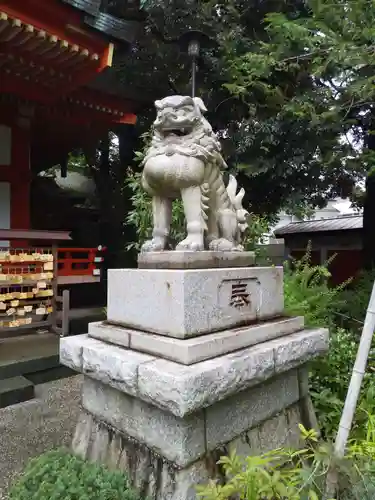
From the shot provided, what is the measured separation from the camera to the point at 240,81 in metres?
5.29

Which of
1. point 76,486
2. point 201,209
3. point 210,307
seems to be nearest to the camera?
point 76,486

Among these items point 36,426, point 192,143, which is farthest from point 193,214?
point 36,426

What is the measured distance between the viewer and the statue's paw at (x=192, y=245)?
2.27 meters

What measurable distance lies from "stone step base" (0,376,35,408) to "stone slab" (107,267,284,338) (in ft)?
5.46

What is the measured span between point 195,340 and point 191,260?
47 centimetres

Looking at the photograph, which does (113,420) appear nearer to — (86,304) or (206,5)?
(86,304)

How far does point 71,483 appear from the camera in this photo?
183cm

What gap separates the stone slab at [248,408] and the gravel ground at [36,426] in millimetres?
1368

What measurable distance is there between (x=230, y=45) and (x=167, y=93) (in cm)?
194

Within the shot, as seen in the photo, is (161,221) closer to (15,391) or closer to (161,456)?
(161,456)

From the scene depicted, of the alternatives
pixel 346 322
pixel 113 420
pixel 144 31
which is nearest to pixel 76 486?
pixel 113 420

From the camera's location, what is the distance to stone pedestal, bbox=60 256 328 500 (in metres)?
1.88

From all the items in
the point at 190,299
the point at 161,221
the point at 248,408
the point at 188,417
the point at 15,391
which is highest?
the point at 161,221

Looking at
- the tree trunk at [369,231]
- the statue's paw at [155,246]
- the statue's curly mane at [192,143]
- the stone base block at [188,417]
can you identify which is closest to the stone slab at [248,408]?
the stone base block at [188,417]
